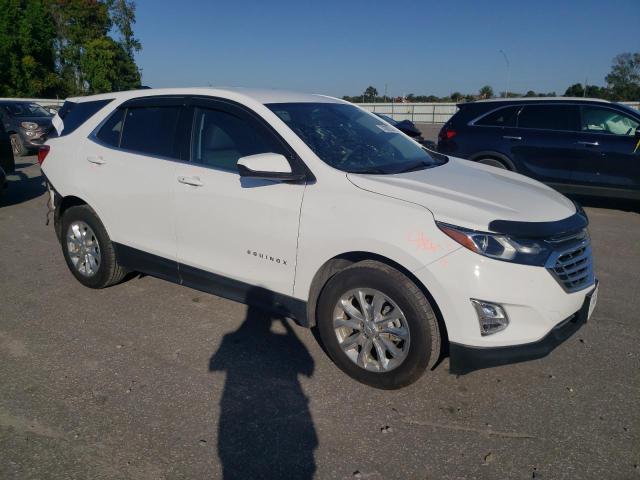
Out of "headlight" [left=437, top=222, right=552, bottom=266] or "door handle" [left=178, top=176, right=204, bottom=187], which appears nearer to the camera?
"headlight" [left=437, top=222, right=552, bottom=266]

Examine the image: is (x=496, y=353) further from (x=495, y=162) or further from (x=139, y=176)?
(x=495, y=162)

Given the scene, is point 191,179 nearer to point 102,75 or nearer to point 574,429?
point 574,429

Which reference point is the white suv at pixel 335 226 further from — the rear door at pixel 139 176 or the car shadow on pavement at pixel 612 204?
the car shadow on pavement at pixel 612 204

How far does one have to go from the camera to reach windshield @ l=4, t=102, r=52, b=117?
13.4 m

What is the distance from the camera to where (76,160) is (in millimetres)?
4422

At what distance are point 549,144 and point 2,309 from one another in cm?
760

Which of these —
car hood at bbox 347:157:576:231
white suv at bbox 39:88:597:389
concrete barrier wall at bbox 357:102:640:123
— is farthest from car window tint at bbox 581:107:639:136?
concrete barrier wall at bbox 357:102:640:123

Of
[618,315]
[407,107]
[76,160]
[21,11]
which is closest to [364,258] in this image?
[618,315]

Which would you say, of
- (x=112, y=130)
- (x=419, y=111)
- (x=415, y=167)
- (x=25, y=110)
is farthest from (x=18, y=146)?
(x=419, y=111)

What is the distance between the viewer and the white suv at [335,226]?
8.89ft

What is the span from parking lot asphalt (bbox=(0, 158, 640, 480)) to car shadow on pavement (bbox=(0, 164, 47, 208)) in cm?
542

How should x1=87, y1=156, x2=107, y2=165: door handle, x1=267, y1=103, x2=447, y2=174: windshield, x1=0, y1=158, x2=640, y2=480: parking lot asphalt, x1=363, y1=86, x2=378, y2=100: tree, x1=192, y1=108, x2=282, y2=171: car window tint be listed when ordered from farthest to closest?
x1=363, y1=86, x2=378, y2=100: tree
x1=87, y1=156, x2=107, y2=165: door handle
x1=192, y1=108, x2=282, y2=171: car window tint
x1=267, y1=103, x2=447, y2=174: windshield
x1=0, y1=158, x2=640, y2=480: parking lot asphalt

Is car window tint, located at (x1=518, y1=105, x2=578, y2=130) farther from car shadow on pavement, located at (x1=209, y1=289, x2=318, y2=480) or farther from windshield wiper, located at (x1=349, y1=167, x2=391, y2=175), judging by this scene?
car shadow on pavement, located at (x1=209, y1=289, x2=318, y2=480)

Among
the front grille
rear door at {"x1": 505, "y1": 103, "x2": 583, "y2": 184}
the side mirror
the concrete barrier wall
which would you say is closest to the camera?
the front grille
